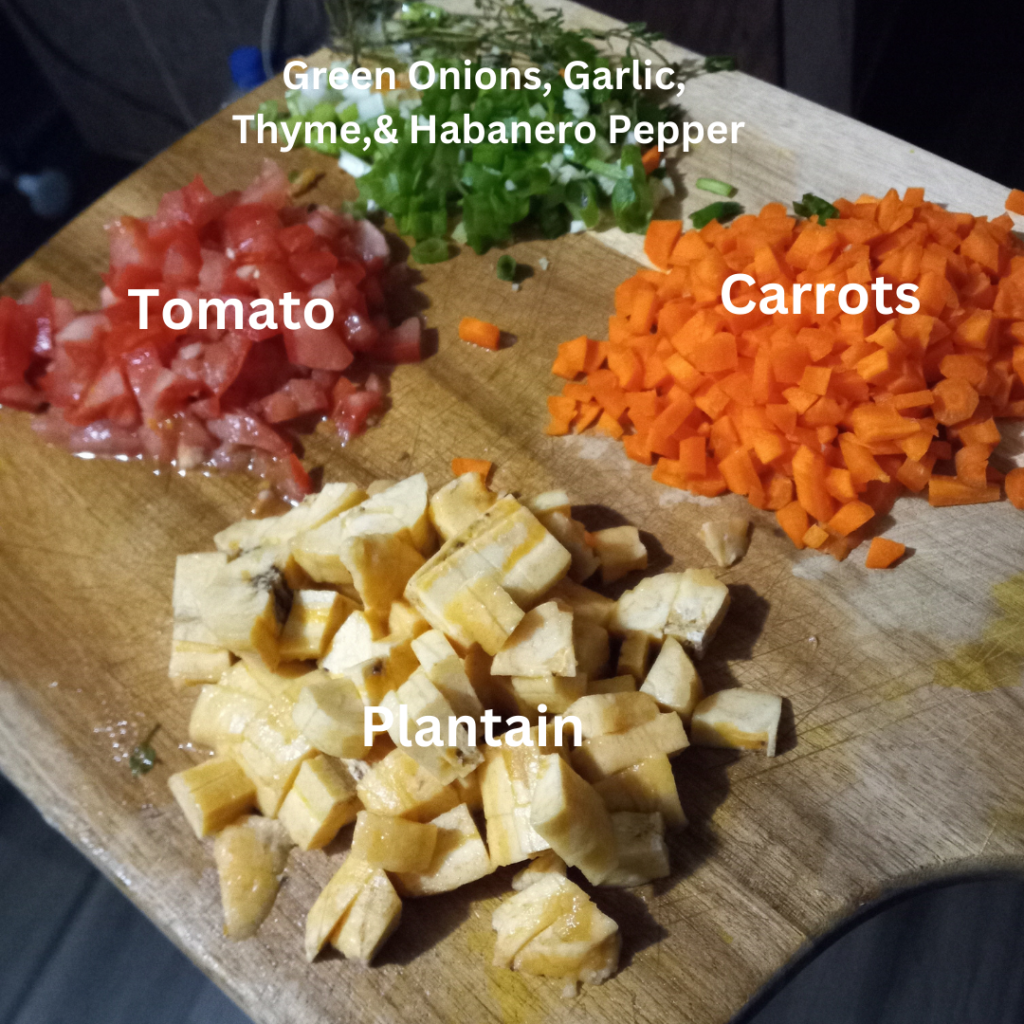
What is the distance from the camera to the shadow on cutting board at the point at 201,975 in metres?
2.00

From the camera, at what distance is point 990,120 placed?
3338 mm

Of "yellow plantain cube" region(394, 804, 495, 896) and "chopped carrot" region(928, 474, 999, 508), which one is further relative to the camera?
Answer: "chopped carrot" region(928, 474, 999, 508)

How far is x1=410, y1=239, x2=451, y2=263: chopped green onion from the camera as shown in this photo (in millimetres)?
2473

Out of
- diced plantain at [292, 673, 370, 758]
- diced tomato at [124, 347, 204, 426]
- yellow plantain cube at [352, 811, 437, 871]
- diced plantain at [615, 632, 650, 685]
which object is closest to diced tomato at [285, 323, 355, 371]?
diced tomato at [124, 347, 204, 426]

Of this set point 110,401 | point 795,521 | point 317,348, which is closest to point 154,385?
point 110,401

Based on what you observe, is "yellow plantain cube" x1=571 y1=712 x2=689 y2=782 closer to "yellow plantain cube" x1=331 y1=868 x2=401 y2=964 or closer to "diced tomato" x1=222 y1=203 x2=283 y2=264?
"yellow plantain cube" x1=331 y1=868 x2=401 y2=964

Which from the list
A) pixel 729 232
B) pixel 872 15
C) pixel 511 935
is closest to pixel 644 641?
pixel 511 935

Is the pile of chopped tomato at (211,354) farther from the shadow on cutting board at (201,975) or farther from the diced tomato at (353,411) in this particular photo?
the shadow on cutting board at (201,975)

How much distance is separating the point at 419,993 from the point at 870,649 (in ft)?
3.33

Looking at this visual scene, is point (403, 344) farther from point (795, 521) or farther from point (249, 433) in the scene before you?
point (795, 521)

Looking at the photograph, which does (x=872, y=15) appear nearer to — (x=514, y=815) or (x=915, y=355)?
(x=915, y=355)

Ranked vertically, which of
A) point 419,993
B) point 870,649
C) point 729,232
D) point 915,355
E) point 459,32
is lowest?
point 419,993

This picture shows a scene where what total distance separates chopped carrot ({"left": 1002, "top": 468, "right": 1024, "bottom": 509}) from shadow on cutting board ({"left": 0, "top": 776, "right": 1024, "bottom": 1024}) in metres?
0.79

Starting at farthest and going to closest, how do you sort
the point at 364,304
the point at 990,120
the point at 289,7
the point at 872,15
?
the point at 289,7
the point at 990,120
the point at 872,15
the point at 364,304
